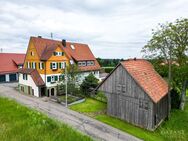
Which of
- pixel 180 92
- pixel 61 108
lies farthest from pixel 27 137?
pixel 180 92

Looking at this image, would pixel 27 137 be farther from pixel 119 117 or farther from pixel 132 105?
pixel 119 117

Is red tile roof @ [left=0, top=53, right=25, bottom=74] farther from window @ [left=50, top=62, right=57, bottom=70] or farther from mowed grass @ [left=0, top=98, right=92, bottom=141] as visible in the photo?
mowed grass @ [left=0, top=98, right=92, bottom=141]

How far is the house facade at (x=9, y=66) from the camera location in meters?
46.1

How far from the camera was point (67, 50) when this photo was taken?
135ft

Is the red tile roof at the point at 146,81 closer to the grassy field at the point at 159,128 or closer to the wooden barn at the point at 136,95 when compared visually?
Answer: the wooden barn at the point at 136,95

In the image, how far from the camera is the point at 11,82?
47375 mm

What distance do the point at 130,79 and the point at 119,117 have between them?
18.9 ft

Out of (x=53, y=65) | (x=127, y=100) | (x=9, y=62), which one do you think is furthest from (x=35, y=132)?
(x=9, y=62)

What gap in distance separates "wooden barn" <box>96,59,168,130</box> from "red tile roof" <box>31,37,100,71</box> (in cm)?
1517

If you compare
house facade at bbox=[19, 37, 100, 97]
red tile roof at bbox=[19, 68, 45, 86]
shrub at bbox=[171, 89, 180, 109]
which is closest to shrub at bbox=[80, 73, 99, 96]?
house facade at bbox=[19, 37, 100, 97]

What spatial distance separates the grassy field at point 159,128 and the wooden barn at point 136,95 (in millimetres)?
859

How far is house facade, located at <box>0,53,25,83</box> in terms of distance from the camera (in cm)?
4609

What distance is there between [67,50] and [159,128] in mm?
27048

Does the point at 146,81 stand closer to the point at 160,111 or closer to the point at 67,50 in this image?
the point at 160,111
